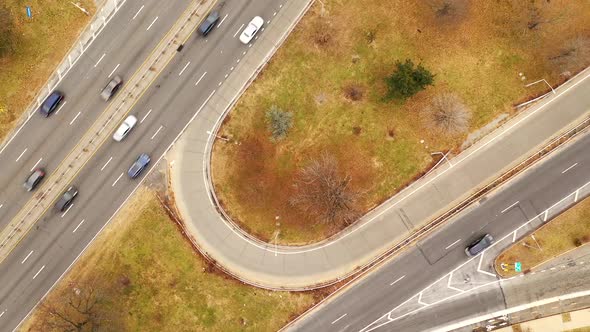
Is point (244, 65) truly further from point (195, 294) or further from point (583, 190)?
point (583, 190)

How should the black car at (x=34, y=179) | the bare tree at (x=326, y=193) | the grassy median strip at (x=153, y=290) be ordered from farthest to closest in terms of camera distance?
the grassy median strip at (x=153, y=290) < the black car at (x=34, y=179) < the bare tree at (x=326, y=193)

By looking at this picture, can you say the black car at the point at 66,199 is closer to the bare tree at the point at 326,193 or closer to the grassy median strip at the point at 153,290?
the grassy median strip at the point at 153,290

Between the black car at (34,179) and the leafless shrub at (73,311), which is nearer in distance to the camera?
the black car at (34,179)

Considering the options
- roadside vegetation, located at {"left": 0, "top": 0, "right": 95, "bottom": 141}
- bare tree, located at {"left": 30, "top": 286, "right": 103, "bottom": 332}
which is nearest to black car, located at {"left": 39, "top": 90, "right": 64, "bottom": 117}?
roadside vegetation, located at {"left": 0, "top": 0, "right": 95, "bottom": 141}

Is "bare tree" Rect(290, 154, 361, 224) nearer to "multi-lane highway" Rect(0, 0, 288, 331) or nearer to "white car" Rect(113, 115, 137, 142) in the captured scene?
"multi-lane highway" Rect(0, 0, 288, 331)

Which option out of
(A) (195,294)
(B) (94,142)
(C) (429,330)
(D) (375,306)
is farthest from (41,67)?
(C) (429,330)

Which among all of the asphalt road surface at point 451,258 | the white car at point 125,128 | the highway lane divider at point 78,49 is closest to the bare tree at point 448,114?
the asphalt road surface at point 451,258

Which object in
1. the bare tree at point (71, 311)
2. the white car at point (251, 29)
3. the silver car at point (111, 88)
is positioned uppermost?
the white car at point (251, 29)

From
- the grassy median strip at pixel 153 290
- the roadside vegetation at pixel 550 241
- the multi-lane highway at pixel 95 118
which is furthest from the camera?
the multi-lane highway at pixel 95 118
